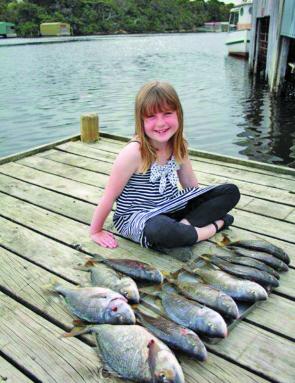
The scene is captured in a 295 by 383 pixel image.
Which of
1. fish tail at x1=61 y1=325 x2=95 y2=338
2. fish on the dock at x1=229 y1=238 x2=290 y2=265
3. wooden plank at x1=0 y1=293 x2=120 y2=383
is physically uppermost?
fish on the dock at x1=229 y1=238 x2=290 y2=265

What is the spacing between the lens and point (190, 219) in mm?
3295

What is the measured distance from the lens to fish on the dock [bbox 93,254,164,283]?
8.92 ft

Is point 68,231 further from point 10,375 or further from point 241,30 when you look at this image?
point 241,30

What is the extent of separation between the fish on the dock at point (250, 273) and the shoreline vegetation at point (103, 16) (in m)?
99.0

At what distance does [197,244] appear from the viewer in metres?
3.26

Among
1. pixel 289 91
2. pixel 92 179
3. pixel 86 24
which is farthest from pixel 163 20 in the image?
pixel 92 179

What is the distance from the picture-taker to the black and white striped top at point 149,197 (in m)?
3.25

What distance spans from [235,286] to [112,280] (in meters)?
0.79

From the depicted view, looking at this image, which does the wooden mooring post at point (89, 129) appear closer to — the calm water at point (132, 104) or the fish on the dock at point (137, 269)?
Result: the fish on the dock at point (137, 269)

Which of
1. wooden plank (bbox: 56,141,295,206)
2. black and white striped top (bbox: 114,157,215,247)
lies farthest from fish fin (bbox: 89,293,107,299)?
wooden plank (bbox: 56,141,295,206)

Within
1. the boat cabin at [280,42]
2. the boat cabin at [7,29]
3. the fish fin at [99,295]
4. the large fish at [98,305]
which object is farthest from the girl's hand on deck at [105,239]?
the boat cabin at [7,29]

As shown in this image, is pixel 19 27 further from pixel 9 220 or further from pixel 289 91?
pixel 9 220

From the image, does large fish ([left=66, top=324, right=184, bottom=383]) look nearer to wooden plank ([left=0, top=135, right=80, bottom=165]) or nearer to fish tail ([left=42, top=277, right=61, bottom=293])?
fish tail ([left=42, top=277, right=61, bottom=293])

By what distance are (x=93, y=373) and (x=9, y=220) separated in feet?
6.93
